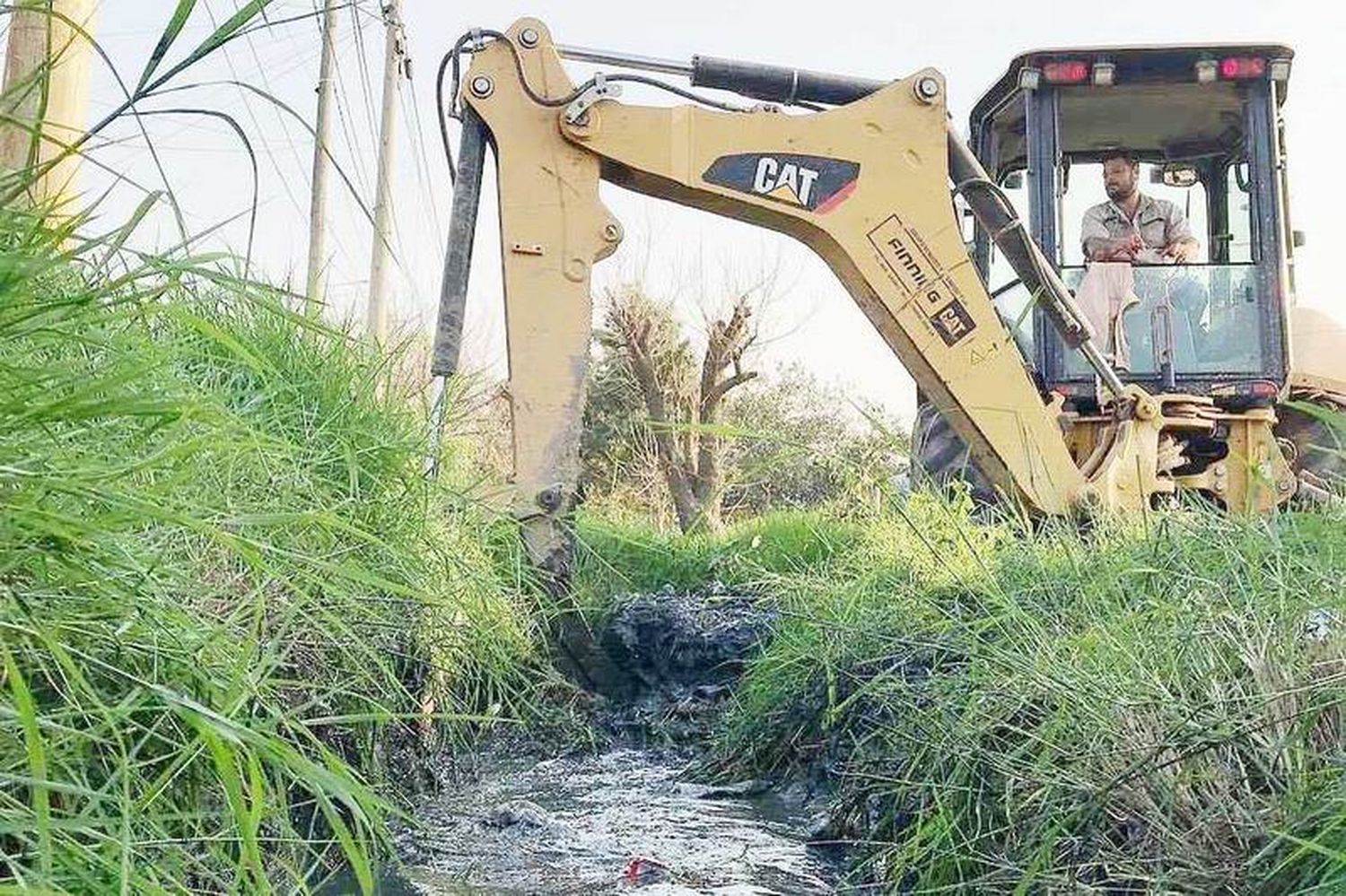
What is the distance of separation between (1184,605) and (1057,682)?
277 mm

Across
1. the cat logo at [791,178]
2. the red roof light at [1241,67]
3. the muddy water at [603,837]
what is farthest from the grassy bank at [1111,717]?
the red roof light at [1241,67]

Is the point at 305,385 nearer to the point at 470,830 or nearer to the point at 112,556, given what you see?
the point at 470,830

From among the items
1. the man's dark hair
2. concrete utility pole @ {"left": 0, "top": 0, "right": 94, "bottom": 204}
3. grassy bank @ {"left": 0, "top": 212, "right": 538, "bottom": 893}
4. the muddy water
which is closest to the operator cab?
the man's dark hair

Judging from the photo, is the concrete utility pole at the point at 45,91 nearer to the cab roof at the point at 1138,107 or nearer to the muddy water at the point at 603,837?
the muddy water at the point at 603,837

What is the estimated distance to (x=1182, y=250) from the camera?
5.96 meters

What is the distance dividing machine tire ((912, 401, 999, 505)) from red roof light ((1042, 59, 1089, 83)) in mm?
1479

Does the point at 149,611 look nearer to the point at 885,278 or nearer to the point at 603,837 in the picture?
the point at 603,837

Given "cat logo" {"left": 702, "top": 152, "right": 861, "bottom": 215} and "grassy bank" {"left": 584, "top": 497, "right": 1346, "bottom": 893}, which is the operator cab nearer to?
"cat logo" {"left": 702, "top": 152, "right": 861, "bottom": 215}

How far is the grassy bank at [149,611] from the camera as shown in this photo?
131cm

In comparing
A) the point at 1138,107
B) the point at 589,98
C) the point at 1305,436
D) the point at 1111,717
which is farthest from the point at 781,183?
the point at 1111,717

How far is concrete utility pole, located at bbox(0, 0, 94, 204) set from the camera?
141 centimetres

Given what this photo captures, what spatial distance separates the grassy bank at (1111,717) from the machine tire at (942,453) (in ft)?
6.25

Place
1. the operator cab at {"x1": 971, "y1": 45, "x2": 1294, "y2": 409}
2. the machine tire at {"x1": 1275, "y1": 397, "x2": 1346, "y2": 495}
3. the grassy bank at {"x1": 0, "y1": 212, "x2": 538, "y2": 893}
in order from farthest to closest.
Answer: the machine tire at {"x1": 1275, "y1": 397, "x2": 1346, "y2": 495}, the operator cab at {"x1": 971, "y1": 45, "x2": 1294, "y2": 409}, the grassy bank at {"x1": 0, "y1": 212, "x2": 538, "y2": 893}

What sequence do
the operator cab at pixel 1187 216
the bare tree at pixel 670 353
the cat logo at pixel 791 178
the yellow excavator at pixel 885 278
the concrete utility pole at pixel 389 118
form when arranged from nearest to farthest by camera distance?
the yellow excavator at pixel 885 278, the cat logo at pixel 791 178, the operator cab at pixel 1187 216, the concrete utility pole at pixel 389 118, the bare tree at pixel 670 353
